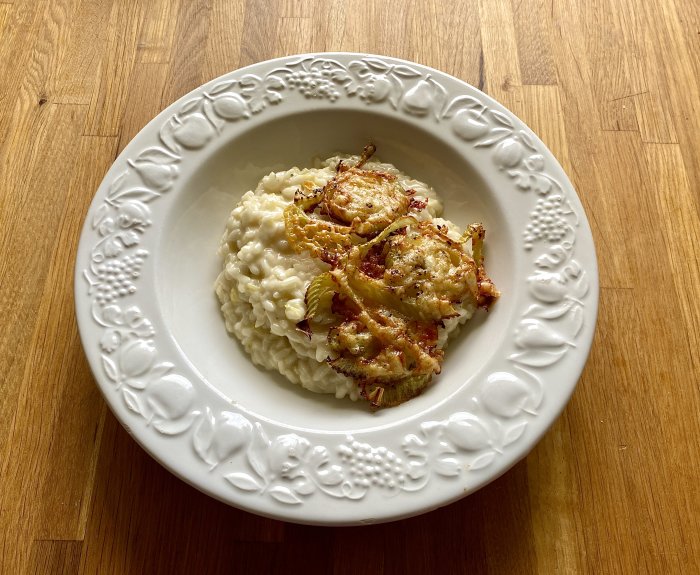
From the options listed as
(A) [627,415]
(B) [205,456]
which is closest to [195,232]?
(B) [205,456]

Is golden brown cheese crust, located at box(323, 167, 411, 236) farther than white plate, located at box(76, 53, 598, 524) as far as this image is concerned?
Yes

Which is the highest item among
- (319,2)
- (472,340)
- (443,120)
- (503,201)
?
(319,2)

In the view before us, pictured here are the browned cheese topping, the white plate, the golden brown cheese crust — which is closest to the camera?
the white plate

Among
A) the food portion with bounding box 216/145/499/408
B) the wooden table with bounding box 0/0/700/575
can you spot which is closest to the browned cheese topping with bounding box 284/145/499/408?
the food portion with bounding box 216/145/499/408

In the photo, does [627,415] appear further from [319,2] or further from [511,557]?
[319,2]

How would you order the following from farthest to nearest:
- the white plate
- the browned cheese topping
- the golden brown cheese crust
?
1. the golden brown cheese crust
2. the browned cheese topping
3. the white plate

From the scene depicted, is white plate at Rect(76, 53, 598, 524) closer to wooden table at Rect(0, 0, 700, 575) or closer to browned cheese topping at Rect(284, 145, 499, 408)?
browned cheese topping at Rect(284, 145, 499, 408)
